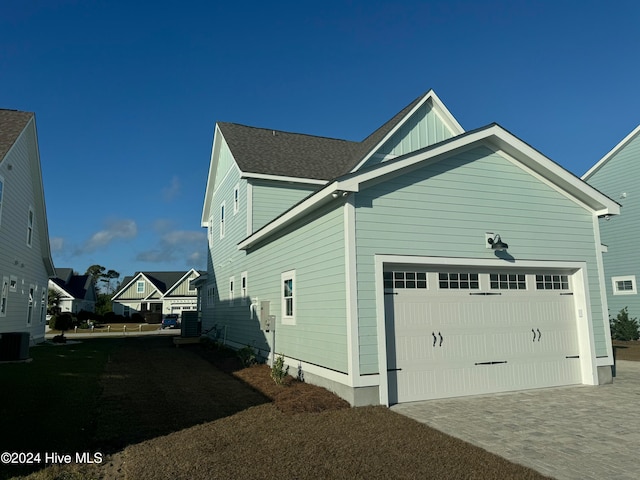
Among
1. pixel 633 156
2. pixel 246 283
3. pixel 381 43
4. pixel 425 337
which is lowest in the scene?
pixel 425 337

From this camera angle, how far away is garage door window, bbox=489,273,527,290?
924 cm

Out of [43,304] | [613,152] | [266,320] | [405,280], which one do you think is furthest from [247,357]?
[613,152]

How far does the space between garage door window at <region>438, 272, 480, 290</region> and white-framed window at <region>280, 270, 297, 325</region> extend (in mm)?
3410

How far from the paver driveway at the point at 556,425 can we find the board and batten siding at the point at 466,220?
1418 mm

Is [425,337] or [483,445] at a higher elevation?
[425,337]

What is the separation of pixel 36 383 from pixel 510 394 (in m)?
9.79

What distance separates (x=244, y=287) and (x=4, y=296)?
793cm

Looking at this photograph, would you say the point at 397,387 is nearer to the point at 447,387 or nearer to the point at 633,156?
the point at 447,387

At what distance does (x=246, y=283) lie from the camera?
15047 millimetres

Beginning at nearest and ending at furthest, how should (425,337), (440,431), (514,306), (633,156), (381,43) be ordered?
(440,431)
(425,337)
(514,306)
(381,43)
(633,156)

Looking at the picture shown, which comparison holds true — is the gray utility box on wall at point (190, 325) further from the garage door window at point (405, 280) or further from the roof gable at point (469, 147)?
the garage door window at point (405, 280)

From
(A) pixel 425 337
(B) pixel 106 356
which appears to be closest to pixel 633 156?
(A) pixel 425 337

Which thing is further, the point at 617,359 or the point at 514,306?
the point at 617,359

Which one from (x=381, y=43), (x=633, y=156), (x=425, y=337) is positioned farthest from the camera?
(x=633, y=156)
